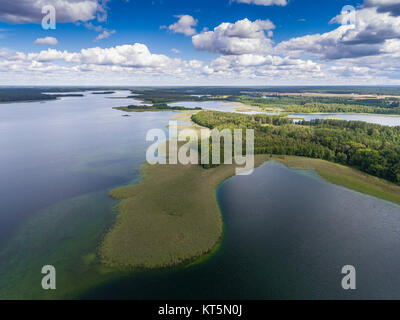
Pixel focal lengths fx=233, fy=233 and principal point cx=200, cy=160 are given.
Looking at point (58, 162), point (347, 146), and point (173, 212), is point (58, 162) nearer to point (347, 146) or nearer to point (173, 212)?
point (173, 212)

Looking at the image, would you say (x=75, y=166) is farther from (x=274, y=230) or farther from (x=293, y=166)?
(x=293, y=166)

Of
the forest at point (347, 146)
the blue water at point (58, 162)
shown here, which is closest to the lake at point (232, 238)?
the blue water at point (58, 162)

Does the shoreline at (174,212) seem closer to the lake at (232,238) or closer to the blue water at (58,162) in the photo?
the lake at (232,238)

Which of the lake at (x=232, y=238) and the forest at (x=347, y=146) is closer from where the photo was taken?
the lake at (x=232, y=238)

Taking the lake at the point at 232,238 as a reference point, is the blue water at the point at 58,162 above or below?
above

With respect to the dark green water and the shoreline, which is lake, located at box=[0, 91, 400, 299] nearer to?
the dark green water

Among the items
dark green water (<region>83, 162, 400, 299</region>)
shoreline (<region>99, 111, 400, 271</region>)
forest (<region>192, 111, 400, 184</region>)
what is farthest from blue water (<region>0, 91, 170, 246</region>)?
forest (<region>192, 111, 400, 184</region>)
